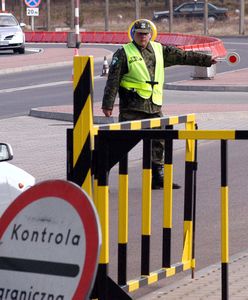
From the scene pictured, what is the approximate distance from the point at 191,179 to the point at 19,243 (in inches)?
120

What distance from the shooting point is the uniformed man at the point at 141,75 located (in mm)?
12047

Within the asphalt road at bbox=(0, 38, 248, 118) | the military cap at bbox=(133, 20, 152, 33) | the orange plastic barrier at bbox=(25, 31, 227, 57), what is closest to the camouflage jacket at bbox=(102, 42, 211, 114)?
the military cap at bbox=(133, 20, 152, 33)

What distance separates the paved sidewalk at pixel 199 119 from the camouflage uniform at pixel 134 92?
96.7 inches

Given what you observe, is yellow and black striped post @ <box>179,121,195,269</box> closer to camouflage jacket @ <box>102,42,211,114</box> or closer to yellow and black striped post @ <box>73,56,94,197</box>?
yellow and black striped post @ <box>73,56,94,197</box>

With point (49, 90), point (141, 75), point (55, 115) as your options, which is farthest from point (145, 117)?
point (49, 90)

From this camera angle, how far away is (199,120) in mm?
21453

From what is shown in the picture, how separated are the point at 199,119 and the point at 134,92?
924 cm

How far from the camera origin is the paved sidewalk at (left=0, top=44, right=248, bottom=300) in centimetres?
782

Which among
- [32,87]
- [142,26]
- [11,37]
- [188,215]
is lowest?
[32,87]

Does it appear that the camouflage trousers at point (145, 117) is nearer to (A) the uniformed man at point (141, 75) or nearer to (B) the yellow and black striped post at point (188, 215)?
(A) the uniformed man at point (141, 75)

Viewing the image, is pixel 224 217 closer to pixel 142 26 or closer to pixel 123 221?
pixel 123 221

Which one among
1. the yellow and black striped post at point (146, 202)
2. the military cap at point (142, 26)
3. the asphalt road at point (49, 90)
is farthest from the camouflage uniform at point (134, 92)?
the asphalt road at point (49, 90)

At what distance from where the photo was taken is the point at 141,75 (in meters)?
12.3

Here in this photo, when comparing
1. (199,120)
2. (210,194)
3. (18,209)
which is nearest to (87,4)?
(199,120)
